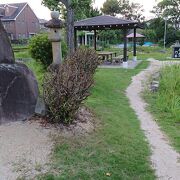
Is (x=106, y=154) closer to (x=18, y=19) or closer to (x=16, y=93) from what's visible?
(x=16, y=93)

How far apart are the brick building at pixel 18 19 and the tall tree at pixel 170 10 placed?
21675mm

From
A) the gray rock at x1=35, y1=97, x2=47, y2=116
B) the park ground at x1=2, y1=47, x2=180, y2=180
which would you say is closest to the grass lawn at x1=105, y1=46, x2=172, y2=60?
the park ground at x1=2, y1=47, x2=180, y2=180

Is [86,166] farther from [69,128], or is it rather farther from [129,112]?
[129,112]

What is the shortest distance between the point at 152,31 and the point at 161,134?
3652 centimetres

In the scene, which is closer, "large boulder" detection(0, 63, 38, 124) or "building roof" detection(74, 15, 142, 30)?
"large boulder" detection(0, 63, 38, 124)

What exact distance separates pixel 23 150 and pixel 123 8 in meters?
46.3

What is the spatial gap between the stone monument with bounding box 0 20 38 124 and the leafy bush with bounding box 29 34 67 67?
4.53 meters

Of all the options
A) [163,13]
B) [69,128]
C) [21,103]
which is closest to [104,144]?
[69,128]

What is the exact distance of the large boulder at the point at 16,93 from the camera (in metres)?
4.30

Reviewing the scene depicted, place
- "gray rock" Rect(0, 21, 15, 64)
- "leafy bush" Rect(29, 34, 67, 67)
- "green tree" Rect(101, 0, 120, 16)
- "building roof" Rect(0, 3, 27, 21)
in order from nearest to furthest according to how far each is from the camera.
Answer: "gray rock" Rect(0, 21, 15, 64) → "leafy bush" Rect(29, 34, 67, 67) → "green tree" Rect(101, 0, 120, 16) → "building roof" Rect(0, 3, 27, 21)

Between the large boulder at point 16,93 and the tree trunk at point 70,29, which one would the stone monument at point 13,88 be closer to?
the large boulder at point 16,93

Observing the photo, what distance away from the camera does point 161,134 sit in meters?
5.57

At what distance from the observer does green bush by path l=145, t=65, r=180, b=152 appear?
19.4 feet

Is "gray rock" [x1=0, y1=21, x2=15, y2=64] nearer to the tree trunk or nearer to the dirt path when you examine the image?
the dirt path
